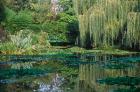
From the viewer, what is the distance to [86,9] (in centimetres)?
3797

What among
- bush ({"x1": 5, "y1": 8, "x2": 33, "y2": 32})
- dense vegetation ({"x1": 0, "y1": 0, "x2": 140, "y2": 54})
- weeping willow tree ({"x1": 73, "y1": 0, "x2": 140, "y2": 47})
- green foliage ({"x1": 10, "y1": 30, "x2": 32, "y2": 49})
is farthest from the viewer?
bush ({"x1": 5, "y1": 8, "x2": 33, "y2": 32})

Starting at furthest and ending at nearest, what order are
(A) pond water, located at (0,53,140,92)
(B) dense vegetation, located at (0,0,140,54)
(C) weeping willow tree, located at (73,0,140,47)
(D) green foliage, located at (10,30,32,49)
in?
1. (C) weeping willow tree, located at (73,0,140,47)
2. (B) dense vegetation, located at (0,0,140,54)
3. (D) green foliage, located at (10,30,32,49)
4. (A) pond water, located at (0,53,140,92)

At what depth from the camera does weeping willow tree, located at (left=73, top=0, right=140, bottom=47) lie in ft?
108

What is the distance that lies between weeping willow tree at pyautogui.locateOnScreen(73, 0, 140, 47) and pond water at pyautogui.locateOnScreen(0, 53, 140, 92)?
574cm

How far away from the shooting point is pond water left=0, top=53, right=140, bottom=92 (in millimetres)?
15641

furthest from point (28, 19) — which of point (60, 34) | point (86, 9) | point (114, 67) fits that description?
point (114, 67)

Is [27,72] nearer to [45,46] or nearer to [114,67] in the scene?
[114,67]

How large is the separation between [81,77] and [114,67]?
436 cm

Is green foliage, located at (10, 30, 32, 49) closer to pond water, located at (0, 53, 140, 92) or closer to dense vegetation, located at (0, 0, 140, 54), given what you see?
dense vegetation, located at (0, 0, 140, 54)

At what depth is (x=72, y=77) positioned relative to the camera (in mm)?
19109

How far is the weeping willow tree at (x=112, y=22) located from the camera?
108 ft

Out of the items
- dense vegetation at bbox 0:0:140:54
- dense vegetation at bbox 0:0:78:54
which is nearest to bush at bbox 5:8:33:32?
dense vegetation at bbox 0:0:78:54

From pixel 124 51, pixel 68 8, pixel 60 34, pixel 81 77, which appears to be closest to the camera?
pixel 81 77

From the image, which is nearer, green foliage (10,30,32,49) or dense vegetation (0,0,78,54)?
green foliage (10,30,32,49)
